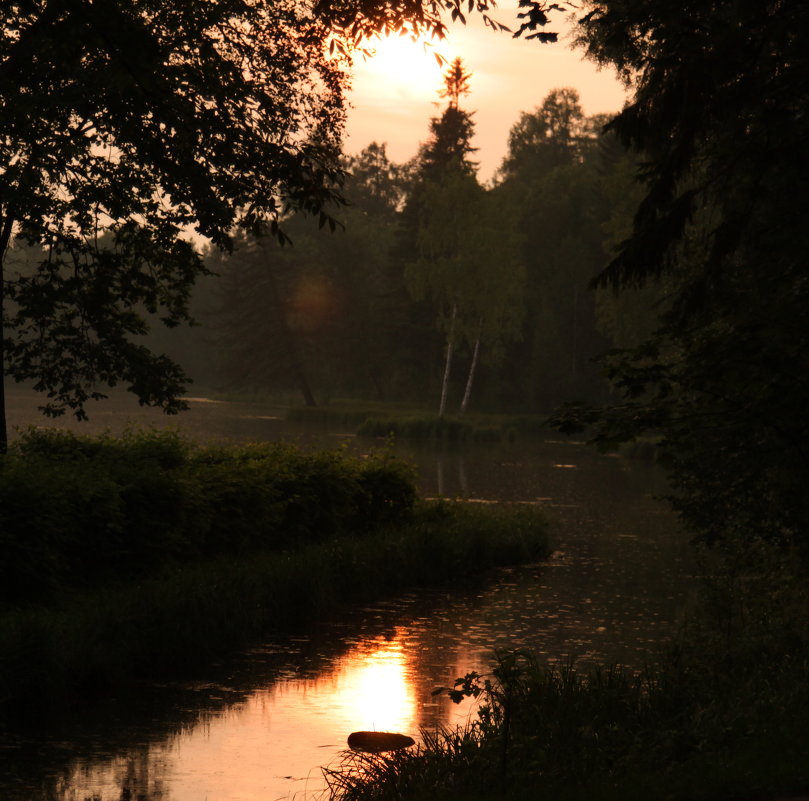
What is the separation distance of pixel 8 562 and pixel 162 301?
6.82 meters

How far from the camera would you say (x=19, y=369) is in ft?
55.3

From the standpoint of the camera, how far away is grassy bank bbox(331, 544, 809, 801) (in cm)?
697

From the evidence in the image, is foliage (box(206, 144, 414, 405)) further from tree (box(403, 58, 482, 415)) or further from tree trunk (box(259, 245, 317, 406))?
tree (box(403, 58, 482, 415))

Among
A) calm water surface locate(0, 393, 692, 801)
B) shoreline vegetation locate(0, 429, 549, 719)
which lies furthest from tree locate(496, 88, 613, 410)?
shoreline vegetation locate(0, 429, 549, 719)

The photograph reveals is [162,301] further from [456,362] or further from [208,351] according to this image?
[208,351]

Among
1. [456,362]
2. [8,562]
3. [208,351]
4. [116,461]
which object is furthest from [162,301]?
[208,351]

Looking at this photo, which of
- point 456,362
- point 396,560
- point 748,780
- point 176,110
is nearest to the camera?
point 748,780

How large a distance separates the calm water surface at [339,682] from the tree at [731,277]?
8.82 feet

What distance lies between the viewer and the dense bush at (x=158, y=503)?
1280 cm

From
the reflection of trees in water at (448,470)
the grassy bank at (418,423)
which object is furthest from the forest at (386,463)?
the grassy bank at (418,423)

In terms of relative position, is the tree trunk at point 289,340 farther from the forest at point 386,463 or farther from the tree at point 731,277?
the tree at point 731,277

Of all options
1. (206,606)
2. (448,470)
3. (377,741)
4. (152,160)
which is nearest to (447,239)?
(448,470)

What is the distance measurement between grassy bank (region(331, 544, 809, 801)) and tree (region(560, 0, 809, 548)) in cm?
187

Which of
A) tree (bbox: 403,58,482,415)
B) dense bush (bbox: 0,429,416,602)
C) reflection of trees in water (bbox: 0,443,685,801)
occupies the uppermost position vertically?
tree (bbox: 403,58,482,415)
